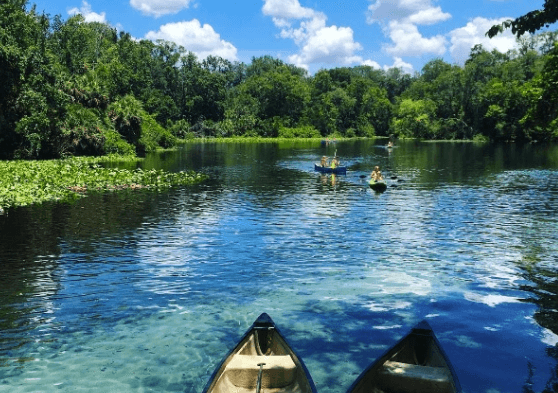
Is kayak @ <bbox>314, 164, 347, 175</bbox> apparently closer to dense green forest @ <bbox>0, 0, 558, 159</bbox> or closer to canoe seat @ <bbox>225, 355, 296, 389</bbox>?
dense green forest @ <bbox>0, 0, 558, 159</bbox>

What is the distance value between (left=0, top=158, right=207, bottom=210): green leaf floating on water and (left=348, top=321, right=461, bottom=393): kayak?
1004 inches

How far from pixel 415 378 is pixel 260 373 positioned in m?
2.85

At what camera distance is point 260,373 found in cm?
928

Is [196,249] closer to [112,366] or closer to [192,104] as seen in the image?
[112,366]

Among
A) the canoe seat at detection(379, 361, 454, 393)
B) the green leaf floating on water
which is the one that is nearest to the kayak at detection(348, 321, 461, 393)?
the canoe seat at detection(379, 361, 454, 393)

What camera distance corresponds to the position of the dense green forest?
49.3 meters

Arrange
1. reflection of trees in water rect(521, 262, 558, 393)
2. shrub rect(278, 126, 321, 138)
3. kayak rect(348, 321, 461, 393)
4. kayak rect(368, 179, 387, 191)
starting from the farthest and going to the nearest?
shrub rect(278, 126, 321, 138) < kayak rect(368, 179, 387, 191) < reflection of trees in water rect(521, 262, 558, 393) < kayak rect(348, 321, 461, 393)

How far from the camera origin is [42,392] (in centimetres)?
1051

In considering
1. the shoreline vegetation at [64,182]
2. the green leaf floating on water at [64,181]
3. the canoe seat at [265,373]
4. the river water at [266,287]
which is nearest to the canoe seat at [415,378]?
the river water at [266,287]

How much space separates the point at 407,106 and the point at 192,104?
64.6m

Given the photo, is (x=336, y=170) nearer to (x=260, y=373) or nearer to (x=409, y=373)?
(x=409, y=373)

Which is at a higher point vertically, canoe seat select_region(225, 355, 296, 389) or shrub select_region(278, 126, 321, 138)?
shrub select_region(278, 126, 321, 138)

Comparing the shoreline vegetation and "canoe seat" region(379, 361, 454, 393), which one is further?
the shoreline vegetation

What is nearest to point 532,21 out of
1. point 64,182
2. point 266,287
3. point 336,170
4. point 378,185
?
point 266,287
